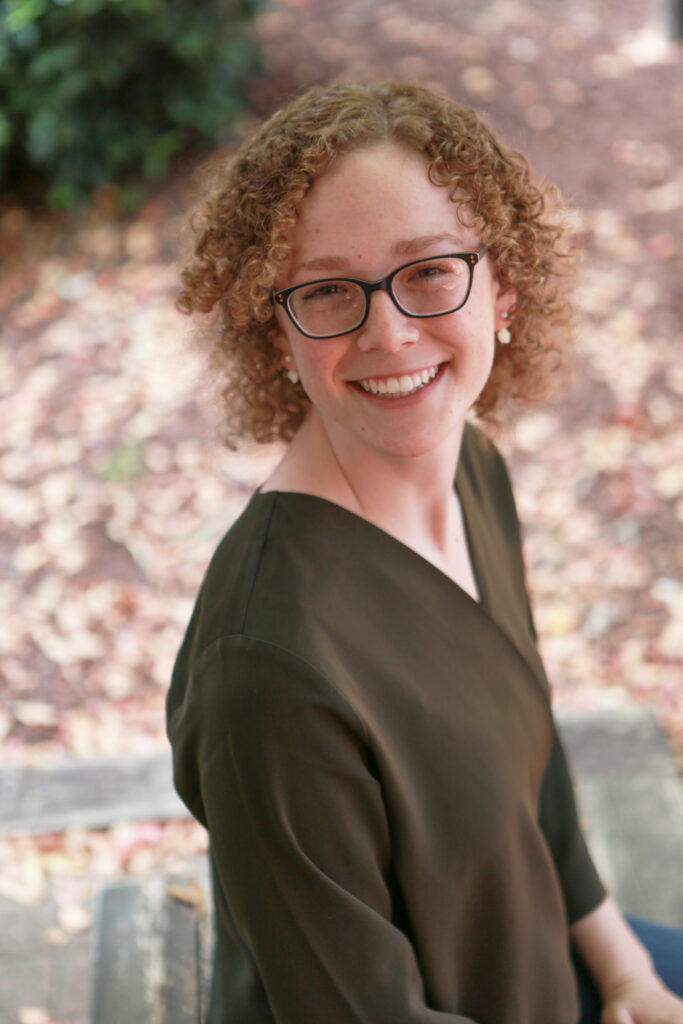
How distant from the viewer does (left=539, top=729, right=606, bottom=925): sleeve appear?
2.11 metres

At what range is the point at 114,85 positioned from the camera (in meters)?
5.54

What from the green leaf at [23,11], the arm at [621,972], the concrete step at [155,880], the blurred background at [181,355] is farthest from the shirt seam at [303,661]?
the green leaf at [23,11]

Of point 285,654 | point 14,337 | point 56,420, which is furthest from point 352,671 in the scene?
point 14,337

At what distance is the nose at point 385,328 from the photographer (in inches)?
58.5

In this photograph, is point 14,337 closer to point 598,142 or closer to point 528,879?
point 598,142

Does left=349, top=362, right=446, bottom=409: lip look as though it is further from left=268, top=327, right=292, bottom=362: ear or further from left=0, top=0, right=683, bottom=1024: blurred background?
left=0, top=0, right=683, bottom=1024: blurred background

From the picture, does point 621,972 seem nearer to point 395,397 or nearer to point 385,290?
point 395,397

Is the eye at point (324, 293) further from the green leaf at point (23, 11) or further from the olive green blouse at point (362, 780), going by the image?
the green leaf at point (23, 11)

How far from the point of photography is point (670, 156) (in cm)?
582

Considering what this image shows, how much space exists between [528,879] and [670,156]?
5093 millimetres

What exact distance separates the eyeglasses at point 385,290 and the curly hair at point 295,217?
61 mm

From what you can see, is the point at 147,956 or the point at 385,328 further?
the point at 147,956

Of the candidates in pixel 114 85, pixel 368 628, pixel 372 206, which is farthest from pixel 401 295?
pixel 114 85

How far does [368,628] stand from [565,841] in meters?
0.88
